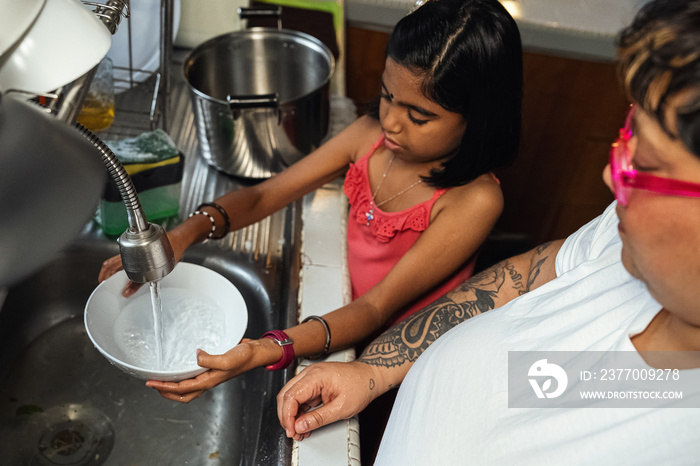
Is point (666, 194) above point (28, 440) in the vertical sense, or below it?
above

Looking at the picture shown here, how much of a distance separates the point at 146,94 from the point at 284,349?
102 cm

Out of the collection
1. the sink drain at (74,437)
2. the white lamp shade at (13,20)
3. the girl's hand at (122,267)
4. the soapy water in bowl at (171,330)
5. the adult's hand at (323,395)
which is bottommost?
the sink drain at (74,437)

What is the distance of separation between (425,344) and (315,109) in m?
0.69

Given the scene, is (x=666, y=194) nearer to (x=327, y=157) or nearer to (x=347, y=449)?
(x=347, y=449)

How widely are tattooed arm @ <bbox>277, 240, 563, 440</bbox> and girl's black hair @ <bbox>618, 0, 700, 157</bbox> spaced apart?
492 millimetres

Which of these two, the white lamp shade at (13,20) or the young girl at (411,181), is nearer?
the white lamp shade at (13,20)

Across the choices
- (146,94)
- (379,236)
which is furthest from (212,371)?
(146,94)

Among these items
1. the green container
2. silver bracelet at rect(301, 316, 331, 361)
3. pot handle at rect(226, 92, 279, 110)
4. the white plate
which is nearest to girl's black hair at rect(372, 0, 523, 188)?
pot handle at rect(226, 92, 279, 110)

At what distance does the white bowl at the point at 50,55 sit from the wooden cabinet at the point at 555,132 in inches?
63.2

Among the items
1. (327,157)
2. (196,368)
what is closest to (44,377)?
(196,368)

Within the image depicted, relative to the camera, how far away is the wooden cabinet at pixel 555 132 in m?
2.25

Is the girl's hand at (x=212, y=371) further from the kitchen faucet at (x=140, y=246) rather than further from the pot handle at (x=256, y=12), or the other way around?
the pot handle at (x=256, y=12)

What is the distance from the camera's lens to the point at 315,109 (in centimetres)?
149

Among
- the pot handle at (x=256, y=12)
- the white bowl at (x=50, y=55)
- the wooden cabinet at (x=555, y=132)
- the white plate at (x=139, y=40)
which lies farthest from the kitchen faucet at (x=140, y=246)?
the wooden cabinet at (x=555, y=132)
